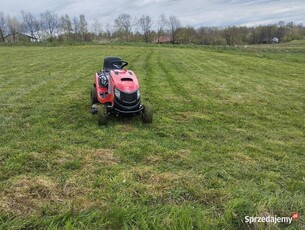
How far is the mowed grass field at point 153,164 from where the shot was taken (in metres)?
2.76

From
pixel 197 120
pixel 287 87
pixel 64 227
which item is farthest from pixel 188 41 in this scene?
pixel 64 227

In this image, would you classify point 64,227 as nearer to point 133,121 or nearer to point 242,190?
point 242,190

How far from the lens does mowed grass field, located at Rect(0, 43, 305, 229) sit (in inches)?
108

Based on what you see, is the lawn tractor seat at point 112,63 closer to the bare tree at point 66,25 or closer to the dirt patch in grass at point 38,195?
the dirt patch in grass at point 38,195

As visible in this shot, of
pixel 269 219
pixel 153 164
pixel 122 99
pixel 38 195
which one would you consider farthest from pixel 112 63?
pixel 269 219

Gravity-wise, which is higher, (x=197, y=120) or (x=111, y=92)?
(x=111, y=92)

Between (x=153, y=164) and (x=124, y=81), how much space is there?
223 centimetres

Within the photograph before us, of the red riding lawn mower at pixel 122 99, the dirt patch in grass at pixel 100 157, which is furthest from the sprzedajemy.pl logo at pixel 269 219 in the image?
the red riding lawn mower at pixel 122 99

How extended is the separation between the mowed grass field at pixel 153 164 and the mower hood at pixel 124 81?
2.41ft

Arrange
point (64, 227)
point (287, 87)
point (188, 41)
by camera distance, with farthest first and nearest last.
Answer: point (188, 41), point (287, 87), point (64, 227)

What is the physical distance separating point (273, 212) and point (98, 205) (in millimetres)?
1674

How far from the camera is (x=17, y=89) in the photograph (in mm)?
9508

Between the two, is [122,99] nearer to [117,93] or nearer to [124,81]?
[117,93]

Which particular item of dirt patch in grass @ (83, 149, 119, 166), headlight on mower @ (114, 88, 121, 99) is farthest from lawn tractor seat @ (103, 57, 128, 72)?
dirt patch in grass @ (83, 149, 119, 166)
